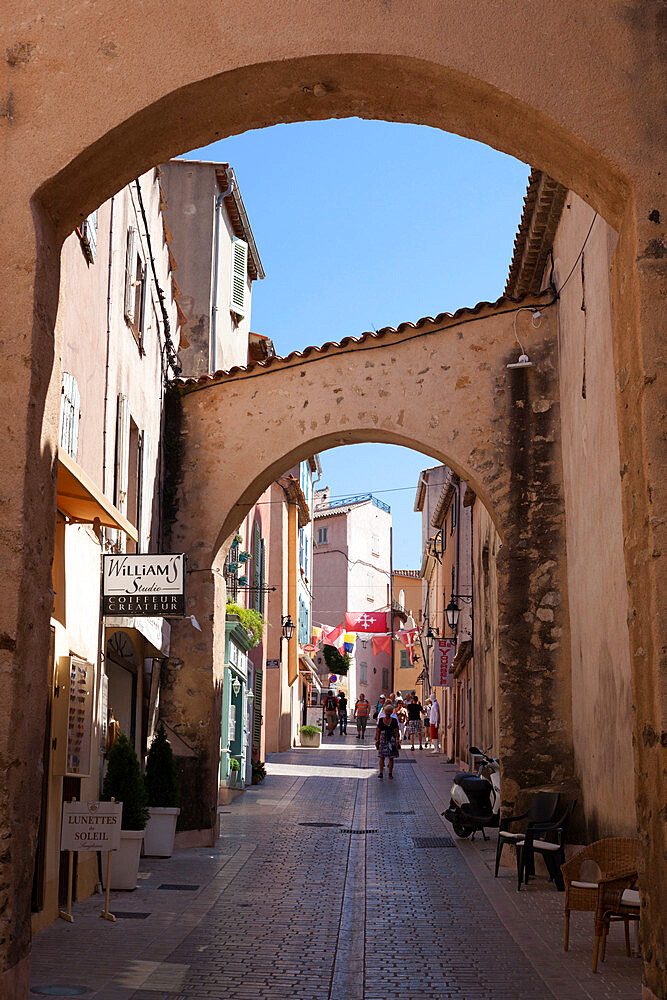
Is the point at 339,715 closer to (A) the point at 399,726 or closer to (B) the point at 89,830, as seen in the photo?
(A) the point at 399,726

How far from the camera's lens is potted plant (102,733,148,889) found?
9.69 meters

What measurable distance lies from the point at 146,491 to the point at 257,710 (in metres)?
12.8

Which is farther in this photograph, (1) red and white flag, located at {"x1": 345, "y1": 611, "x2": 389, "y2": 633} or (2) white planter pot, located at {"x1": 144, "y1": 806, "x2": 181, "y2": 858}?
(1) red and white flag, located at {"x1": 345, "y1": 611, "x2": 389, "y2": 633}

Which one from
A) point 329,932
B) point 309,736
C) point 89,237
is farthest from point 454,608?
point 329,932

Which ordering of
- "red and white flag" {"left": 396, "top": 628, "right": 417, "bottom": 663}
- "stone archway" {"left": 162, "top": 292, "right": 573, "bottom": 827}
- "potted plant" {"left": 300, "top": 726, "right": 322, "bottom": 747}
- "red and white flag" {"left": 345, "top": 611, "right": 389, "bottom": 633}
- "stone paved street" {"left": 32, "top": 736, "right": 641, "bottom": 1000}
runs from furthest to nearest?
"red and white flag" {"left": 396, "top": 628, "right": 417, "bottom": 663}, "red and white flag" {"left": 345, "top": 611, "right": 389, "bottom": 633}, "potted plant" {"left": 300, "top": 726, "right": 322, "bottom": 747}, "stone archway" {"left": 162, "top": 292, "right": 573, "bottom": 827}, "stone paved street" {"left": 32, "top": 736, "right": 641, "bottom": 1000}

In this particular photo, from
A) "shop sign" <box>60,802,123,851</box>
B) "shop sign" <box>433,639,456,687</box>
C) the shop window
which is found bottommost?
"shop sign" <box>60,802,123,851</box>

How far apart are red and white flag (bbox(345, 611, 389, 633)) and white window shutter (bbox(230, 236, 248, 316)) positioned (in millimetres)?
20756

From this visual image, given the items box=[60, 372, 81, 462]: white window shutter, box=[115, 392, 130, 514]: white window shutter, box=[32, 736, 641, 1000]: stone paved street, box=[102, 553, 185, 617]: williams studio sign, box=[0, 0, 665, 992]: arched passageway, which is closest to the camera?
box=[0, 0, 665, 992]: arched passageway

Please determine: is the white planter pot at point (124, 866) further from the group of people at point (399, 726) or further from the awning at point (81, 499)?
the group of people at point (399, 726)

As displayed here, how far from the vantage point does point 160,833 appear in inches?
465

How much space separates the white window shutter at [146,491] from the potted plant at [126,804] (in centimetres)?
299

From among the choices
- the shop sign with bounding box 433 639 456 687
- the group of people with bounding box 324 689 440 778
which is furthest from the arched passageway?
the shop sign with bounding box 433 639 456 687

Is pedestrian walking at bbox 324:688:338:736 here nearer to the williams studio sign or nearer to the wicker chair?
the williams studio sign

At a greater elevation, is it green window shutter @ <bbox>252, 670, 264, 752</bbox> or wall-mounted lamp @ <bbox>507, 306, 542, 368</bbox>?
wall-mounted lamp @ <bbox>507, 306, 542, 368</bbox>
